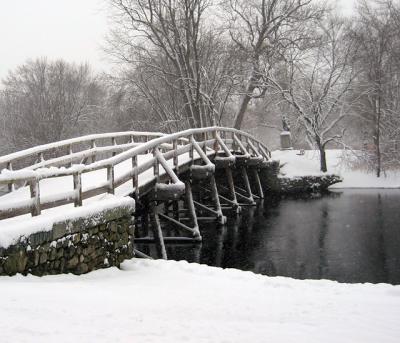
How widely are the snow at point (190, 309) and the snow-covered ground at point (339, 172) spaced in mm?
19667

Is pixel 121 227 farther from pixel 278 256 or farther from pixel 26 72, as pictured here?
pixel 26 72

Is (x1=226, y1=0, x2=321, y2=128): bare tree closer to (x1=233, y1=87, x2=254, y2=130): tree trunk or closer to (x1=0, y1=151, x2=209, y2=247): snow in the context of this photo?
(x1=233, y1=87, x2=254, y2=130): tree trunk

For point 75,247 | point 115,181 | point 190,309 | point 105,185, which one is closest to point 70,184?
point 115,181

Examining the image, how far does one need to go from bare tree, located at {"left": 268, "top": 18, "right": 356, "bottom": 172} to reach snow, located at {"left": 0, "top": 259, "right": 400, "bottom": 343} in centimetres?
2194

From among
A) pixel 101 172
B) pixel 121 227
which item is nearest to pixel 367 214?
pixel 101 172

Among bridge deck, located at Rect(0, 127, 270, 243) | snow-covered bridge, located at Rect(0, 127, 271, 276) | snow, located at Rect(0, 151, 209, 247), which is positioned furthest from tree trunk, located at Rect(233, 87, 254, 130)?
snow, located at Rect(0, 151, 209, 247)

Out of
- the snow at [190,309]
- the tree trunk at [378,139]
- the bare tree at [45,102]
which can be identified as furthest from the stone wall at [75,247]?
the bare tree at [45,102]

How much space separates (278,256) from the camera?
12.5 metres

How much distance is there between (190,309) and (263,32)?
25.8 metres

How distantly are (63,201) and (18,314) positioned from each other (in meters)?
3.16

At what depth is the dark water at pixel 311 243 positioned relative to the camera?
440 inches

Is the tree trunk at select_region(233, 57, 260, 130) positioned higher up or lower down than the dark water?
higher up

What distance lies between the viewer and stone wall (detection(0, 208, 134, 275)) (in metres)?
6.32

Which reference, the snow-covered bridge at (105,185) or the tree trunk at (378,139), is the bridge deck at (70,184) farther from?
the tree trunk at (378,139)
